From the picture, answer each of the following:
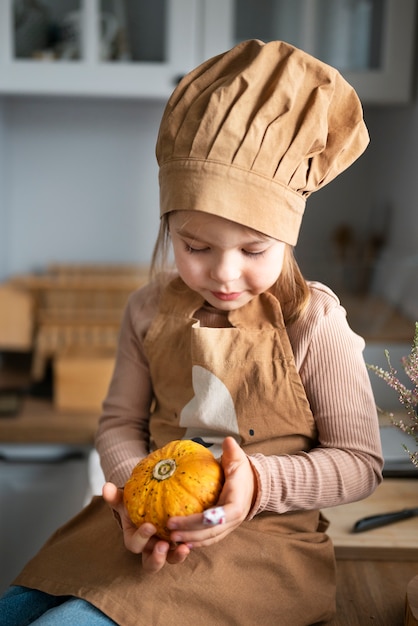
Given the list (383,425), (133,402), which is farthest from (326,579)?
(383,425)

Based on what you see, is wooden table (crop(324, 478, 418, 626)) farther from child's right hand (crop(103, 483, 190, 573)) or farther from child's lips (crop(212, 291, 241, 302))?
child's lips (crop(212, 291, 241, 302))

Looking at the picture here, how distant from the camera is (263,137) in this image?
792mm

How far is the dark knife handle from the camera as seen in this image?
105 centimetres

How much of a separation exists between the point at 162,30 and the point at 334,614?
1.56 meters

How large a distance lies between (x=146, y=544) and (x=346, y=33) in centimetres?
160

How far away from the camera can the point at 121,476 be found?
0.95 m

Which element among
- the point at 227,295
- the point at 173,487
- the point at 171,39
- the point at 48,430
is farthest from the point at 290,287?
the point at 171,39

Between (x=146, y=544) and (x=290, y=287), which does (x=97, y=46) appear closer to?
(x=290, y=287)

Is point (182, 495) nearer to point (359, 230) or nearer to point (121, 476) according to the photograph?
point (121, 476)

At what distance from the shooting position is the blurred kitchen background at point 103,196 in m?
1.93

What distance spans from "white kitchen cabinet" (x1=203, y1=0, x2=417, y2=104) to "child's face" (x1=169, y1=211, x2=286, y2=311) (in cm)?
126

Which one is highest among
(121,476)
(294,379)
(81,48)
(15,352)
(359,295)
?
(81,48)

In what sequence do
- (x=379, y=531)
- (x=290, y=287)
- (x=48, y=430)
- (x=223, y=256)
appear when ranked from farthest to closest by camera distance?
(x=48, y=430) → (x=379, y=531) → (x=290, y=287) → (x=223, y=256)

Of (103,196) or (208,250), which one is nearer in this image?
(208,250)
